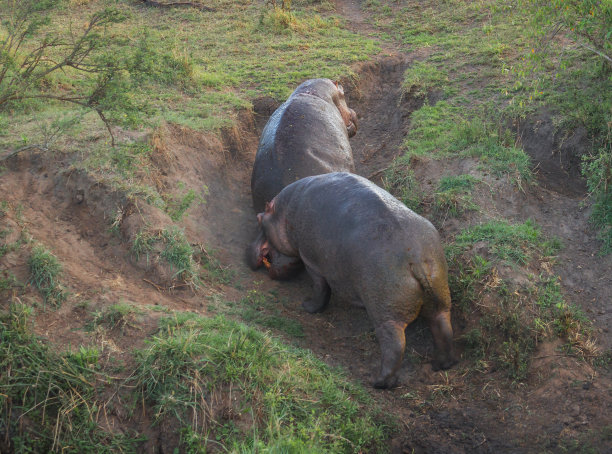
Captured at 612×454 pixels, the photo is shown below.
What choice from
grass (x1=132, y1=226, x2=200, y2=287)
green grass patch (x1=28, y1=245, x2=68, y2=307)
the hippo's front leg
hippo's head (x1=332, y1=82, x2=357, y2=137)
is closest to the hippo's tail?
the hippo's front leg

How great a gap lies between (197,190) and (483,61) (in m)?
5.60

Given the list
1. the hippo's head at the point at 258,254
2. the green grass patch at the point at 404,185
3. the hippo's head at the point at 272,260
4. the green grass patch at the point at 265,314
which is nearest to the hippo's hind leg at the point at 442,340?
the green grass patch at the point at 265,314

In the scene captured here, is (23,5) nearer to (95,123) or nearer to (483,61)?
(95,123)

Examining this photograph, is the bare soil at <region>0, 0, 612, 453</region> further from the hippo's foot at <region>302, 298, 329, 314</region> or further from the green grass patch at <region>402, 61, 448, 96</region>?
the green grass patch at <region>402, 61, 448, 96</region>

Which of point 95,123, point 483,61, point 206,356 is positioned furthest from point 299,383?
point 483,61

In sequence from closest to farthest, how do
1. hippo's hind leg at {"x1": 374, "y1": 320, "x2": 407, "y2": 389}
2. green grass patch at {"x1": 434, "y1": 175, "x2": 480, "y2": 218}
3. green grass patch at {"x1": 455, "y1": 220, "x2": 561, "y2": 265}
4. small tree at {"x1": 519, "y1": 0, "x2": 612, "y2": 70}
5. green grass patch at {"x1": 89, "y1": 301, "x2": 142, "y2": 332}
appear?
green grass patch at {"x1": 89, "y1": 301, "x2": 142, "y2": 332}, hippo's hind leg at {"x1": 374, "y1": 320, "x2": 407, "y2": 389}, green grass patch at {"x1": 455, "y1": 220, "x2": 561, "y2": 265}, small tree at {"x1": 519, "y1": 0, "x2": 612, "y2": 70}, green grass patch at {"x1": 434, "y1": 175, "x2": 480, "y2": 218}

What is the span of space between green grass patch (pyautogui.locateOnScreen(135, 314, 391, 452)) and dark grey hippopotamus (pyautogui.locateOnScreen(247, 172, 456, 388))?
74 cm

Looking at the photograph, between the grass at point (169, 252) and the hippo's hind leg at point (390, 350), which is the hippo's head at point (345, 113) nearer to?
the grass at point (169, 252)

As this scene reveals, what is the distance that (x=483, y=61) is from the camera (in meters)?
9.95

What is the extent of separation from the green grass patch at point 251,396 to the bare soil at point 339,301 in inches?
7.2

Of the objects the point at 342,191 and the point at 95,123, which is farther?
the point at 95,123

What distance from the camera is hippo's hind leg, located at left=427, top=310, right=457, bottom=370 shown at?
513 centimetres

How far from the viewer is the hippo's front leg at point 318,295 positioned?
6.01 m

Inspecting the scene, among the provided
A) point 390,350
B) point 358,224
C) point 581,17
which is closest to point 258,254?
point 358,224
